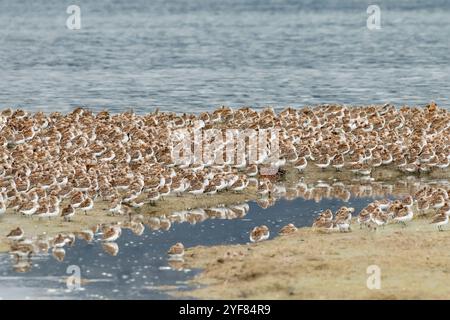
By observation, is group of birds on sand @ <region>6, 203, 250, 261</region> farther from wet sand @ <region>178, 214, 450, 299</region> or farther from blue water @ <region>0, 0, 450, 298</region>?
wet sand @ <region>178, 214, 450, 299</region>

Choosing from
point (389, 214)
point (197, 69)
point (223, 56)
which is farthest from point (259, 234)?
point (223, 56)

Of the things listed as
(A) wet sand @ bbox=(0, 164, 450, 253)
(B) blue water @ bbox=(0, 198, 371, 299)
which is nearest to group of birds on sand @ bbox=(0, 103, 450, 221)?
(A) wet sand @ bbox=(0, 164, 450, 253)

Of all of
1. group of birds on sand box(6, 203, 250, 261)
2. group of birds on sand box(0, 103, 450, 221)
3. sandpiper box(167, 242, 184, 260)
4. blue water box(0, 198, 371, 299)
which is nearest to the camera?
blue water box(0, 198, 371, 299)

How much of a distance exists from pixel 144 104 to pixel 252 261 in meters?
30.5

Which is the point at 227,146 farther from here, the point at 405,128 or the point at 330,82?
the point at 330,82

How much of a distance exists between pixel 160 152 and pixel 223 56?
4859cm

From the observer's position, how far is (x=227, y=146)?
97.4ft

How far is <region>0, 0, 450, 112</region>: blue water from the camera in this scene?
5306cm

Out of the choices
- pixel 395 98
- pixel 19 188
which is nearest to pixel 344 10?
pixel 395 98

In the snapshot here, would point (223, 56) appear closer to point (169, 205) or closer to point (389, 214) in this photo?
point (169, 205)

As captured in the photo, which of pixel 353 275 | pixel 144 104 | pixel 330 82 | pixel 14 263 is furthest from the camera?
pixel 330 82

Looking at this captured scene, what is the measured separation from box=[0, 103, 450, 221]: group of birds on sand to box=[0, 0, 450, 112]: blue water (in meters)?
13.0

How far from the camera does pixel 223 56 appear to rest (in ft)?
253

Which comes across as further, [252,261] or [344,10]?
[344,10]
